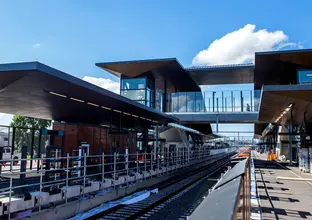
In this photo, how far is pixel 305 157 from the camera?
20156 millimetres

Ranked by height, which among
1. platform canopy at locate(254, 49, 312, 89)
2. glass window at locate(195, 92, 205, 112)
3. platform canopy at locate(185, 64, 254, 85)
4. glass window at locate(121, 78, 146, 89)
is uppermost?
platform canopy at locate(185, 64, 254, 85)

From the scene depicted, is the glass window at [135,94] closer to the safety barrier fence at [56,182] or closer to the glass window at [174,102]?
the glass window at [174,102]

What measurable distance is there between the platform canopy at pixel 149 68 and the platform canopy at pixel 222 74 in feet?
4.88

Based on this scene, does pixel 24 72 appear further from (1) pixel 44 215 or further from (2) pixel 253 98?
(2) pixel 253 98

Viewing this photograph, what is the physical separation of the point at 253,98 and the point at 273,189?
26.2m

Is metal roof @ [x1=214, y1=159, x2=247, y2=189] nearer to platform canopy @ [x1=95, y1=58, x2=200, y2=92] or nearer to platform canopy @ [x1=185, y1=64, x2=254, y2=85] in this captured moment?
platform canopy @ [x1=95, y1=58, x2=200, y2=92]

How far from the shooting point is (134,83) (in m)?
34.8

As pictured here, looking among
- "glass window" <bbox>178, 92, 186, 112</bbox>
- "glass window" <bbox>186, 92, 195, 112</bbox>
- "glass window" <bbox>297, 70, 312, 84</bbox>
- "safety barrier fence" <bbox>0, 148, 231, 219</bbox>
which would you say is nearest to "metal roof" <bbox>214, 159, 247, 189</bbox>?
"safety barrier fence" <bbox>0, 148, 231, 219</bbox>

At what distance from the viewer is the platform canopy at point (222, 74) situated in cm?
3653

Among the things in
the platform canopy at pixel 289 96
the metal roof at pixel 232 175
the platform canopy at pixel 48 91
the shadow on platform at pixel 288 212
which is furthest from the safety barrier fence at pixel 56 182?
the platform canopy at pixel 289 96

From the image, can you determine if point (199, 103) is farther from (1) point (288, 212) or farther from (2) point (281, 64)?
(1) point (288, 212)

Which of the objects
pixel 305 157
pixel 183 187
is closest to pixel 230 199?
pixel 183 187

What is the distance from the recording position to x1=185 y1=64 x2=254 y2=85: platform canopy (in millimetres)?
36531

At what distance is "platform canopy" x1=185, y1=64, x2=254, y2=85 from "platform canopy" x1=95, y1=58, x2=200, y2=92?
1.49 meters
